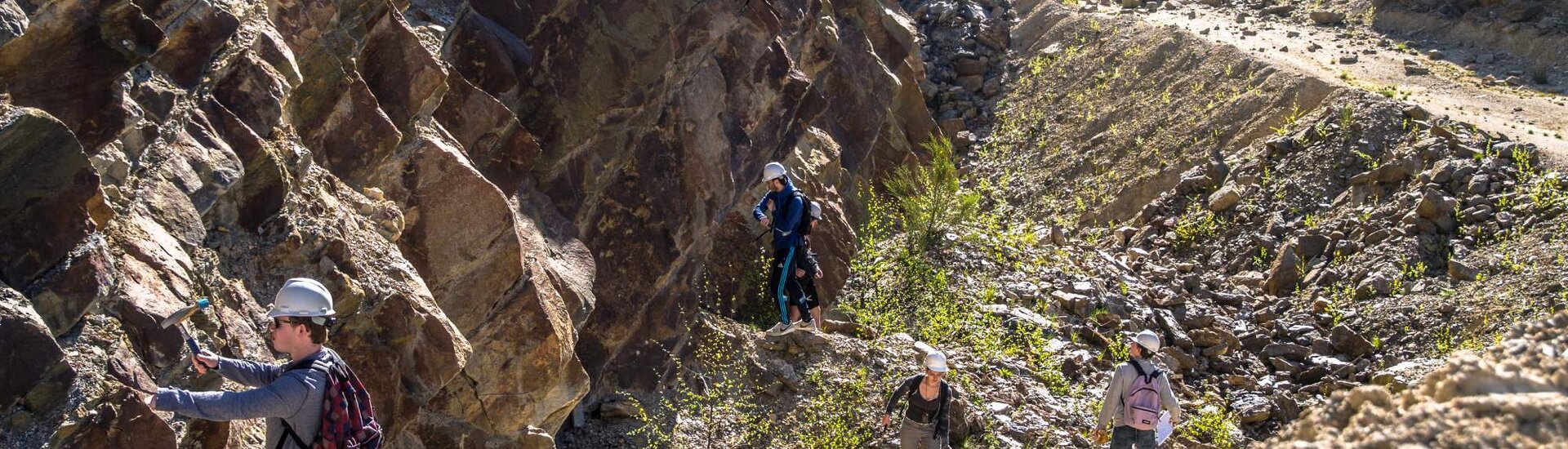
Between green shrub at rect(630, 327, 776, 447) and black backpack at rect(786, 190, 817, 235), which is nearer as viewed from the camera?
green shrub at rect(630, 327, 776, 447)

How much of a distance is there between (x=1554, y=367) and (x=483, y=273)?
7.19m

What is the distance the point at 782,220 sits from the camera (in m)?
12.4

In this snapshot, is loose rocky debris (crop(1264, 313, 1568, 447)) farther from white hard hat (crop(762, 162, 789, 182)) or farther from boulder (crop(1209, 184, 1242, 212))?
boulder (crop(1209, 184, 1242, 212))

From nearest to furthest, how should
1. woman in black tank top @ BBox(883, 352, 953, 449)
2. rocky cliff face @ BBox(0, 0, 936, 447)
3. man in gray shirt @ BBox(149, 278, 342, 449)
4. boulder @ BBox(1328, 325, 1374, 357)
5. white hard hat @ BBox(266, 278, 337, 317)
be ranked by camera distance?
man in gray shirt @ BBox(149, 278, 342, 449) → white hard hat @ BBox(266, 278, 337, 317) → rocky cliff face @ BBox(0, 0, 936, 447) → woman in black tank top @ BBox(883, 352, 953, 449) → boulder @ BBox(1328, 325, 1374, 357)

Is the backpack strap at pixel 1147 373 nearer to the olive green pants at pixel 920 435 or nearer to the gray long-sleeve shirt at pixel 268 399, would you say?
the olive green pants at pixel 920 435

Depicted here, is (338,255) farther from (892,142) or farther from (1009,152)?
(1009,152)

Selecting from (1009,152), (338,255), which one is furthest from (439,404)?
(1009,152)

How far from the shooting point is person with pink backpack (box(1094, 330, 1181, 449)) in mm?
9258

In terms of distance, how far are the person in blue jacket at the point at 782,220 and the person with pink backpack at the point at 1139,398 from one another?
12.1ft

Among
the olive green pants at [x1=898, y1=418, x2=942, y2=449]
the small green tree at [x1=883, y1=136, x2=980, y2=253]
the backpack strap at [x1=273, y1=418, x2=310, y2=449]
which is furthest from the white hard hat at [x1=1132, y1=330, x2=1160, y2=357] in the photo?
the small green tree at [x1=883, y1=136, x2=980, y2=253]

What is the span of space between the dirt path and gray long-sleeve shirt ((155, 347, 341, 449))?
16.1 meters

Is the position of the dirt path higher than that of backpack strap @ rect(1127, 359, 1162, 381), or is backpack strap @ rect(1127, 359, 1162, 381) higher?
backpack strap @ rect(1127, 359, 1162, 381)

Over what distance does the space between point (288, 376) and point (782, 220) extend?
7.30 metres

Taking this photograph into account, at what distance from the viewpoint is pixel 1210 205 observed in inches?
768
